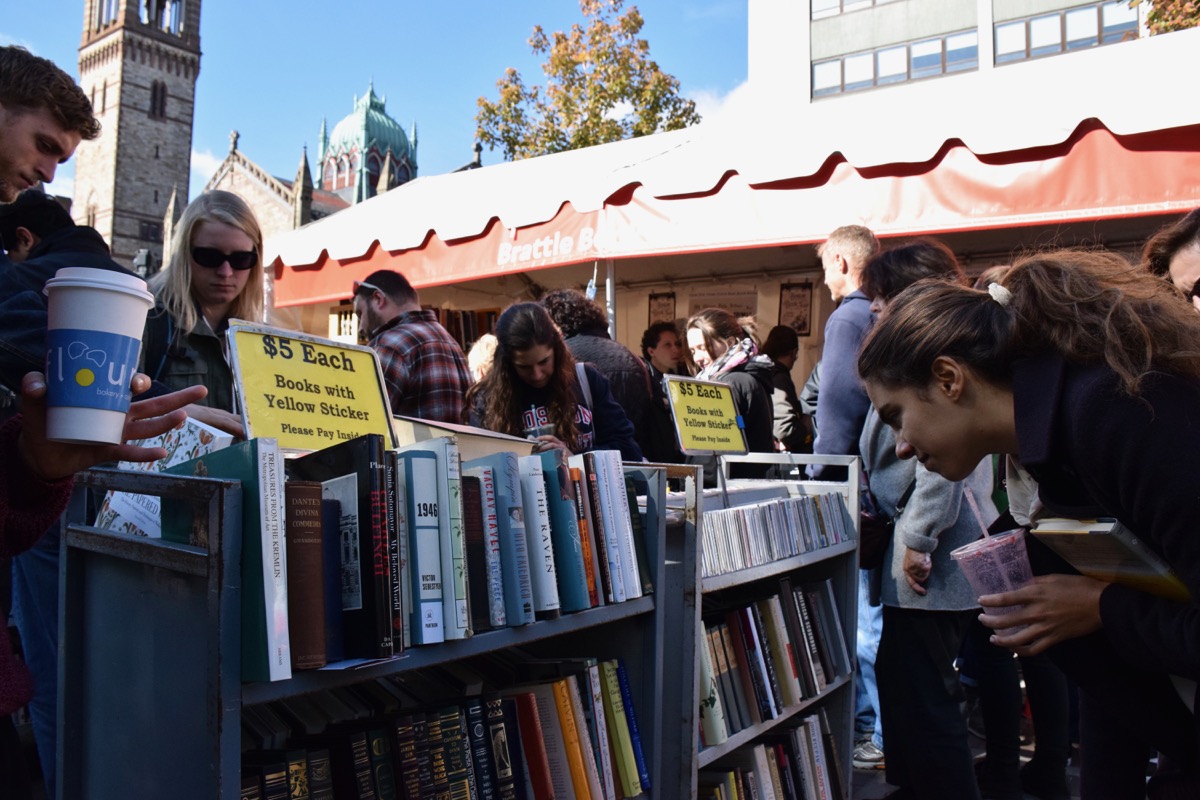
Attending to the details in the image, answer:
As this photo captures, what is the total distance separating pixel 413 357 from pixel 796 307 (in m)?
3.67

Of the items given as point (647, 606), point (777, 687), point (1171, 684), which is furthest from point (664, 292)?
point (1171, 684)

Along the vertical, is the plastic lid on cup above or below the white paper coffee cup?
above

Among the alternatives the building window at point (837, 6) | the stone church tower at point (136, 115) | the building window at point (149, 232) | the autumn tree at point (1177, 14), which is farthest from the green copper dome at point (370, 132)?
the autumn tree at point (1177, 14)

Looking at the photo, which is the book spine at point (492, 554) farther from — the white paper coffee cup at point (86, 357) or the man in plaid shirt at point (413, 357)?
the man in plaid shirt at point (413, 357)

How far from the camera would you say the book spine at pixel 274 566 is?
1.13 meters

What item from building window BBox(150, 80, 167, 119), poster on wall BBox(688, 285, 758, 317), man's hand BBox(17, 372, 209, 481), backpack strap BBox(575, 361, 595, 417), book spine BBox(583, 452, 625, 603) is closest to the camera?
man's hand BBox(17, 372, 209, 481)

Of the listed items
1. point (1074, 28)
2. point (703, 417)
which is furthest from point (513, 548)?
point (1074, 28)

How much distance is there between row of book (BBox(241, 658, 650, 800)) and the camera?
4.65 feet

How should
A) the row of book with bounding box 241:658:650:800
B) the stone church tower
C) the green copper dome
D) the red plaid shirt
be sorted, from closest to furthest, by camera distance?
the row of book with bounding box 241:658:650:800
the red plaid shirt
the stone church tower
the green copper dome

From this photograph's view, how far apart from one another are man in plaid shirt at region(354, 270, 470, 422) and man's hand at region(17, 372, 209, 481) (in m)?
2.01

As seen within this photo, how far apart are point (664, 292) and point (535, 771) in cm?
532

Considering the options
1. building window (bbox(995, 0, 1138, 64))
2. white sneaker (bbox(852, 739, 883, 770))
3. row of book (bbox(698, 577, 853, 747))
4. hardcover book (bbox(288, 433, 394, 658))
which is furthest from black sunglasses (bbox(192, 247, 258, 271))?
building window (bbox(995, 0, 1138, 64))

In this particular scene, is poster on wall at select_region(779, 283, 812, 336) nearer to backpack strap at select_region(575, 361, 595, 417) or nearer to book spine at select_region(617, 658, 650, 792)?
backpack strap at select_region(575, 361, 595, 417)

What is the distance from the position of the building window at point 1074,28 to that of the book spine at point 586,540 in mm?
20608
